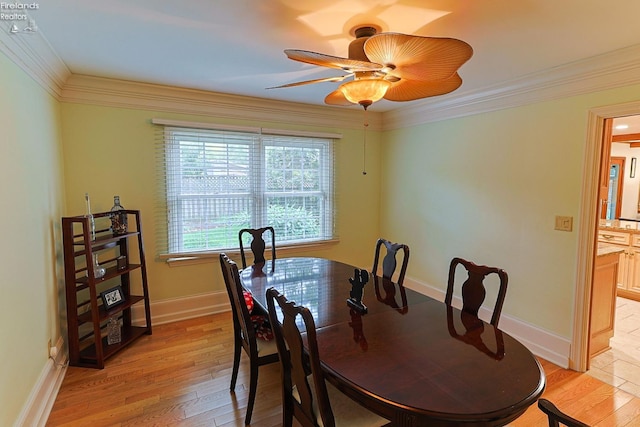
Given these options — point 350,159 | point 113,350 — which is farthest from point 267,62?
point 113,350

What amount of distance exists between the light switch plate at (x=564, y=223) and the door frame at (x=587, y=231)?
0.21 feet

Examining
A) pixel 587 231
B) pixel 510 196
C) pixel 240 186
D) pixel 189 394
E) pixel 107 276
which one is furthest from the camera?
pixel 240 186

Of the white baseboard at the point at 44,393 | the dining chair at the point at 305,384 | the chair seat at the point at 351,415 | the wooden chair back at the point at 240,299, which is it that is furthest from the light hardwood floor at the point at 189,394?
the chair seat at the point at 351,415

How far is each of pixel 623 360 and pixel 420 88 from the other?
9.32 ft

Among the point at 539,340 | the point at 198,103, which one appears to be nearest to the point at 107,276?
the point at 198,103

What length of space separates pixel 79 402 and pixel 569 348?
3.56m

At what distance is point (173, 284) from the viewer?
341 centimetres

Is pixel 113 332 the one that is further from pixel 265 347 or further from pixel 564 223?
pixel 564 223

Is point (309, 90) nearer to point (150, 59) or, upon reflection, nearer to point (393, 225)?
point (150, 59)

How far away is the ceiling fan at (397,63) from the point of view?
1.28 metres

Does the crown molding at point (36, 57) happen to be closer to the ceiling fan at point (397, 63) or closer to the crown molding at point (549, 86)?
the ceiling fan at point (397, 63)

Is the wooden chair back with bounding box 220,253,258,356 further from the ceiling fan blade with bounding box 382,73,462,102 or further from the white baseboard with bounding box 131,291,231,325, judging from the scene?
the white baseboard with bounding box 131,291,231,325

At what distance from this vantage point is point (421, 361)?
138 cm

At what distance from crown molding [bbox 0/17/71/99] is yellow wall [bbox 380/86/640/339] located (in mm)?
3420
